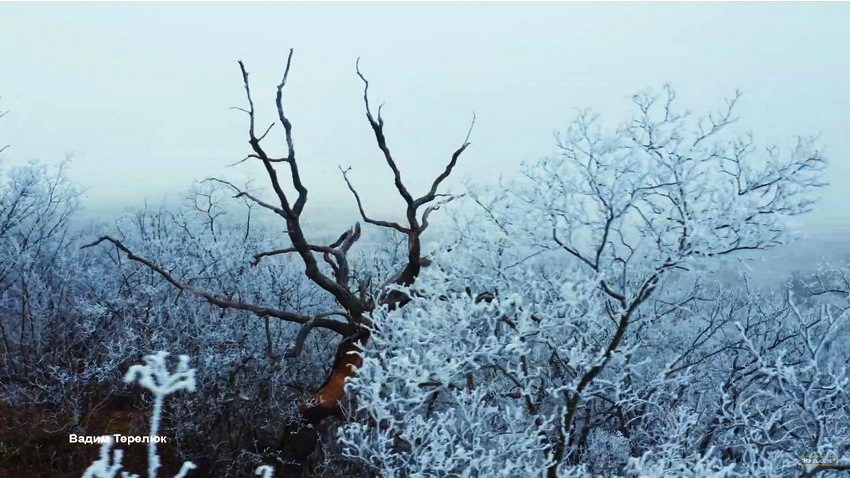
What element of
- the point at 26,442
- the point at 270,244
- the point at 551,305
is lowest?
the point at 26,442

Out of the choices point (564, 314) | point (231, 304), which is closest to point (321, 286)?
point (231, 304)

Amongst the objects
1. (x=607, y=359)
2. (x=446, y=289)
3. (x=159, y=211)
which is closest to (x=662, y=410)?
(x=607, y=359)

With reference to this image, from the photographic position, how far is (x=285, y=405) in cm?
866

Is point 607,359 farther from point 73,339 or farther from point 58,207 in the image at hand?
point 58,207

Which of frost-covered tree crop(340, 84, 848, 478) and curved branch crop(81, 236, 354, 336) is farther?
curved branch crop(81, 236, 354, 336)

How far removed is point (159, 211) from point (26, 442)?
6.31m

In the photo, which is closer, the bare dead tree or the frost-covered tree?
the frost-covered tree

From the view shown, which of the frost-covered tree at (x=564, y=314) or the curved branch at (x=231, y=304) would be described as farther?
the curved branch at (x=231, y=304)

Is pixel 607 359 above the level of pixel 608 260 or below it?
below

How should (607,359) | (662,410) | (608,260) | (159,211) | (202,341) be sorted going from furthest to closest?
(159,211), (202,341), (662,410), (608,260), (607,359)

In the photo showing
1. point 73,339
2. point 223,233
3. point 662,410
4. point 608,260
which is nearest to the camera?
point 608,260

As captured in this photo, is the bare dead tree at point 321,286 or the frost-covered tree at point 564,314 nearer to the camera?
the frost-covered tree at point 564,314

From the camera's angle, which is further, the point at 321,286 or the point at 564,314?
the point at 321,286

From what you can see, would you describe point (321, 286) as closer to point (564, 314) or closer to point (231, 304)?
point (231, 304)
